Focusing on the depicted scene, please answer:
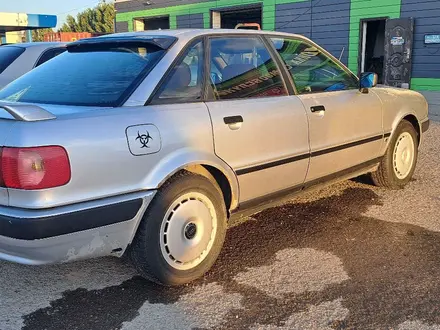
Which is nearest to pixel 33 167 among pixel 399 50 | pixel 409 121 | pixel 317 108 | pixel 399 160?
pixel 317 108

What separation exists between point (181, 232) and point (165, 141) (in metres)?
0.61

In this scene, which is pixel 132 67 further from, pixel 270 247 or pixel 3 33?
pixel 3 33

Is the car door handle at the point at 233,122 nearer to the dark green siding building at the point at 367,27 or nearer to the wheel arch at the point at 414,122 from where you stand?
the wheel arch at the point at 414,122

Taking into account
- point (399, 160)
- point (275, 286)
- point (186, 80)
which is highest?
point (186, 80)

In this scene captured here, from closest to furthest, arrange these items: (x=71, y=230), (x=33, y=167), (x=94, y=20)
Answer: (x=33, y=167) → (x=71, y=230) → (x=94, y=20)

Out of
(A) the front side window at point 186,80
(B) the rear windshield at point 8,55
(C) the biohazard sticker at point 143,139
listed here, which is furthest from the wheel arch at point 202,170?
(B) the rear windshield at point 8,55

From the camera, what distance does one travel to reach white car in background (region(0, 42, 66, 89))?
6227 mm

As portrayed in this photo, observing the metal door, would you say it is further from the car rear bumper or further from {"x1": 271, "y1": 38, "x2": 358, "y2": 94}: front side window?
the car rear bumper

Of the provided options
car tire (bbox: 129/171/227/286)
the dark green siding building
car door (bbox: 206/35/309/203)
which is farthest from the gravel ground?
the dark green siding building

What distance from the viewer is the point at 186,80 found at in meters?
3.29

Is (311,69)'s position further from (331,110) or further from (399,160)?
(399,160)

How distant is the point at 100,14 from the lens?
45.7 meters

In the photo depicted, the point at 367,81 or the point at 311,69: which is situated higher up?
the point at 311,69

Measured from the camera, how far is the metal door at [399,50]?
11.7 metres
